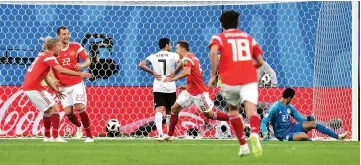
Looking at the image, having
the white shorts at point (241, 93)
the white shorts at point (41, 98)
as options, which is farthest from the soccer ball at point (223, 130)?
the white shorts at point (241, 93)

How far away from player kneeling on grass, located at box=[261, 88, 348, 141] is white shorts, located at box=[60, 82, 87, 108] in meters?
2.98

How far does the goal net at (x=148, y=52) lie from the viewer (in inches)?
596

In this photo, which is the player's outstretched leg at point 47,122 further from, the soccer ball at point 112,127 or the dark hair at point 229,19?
the dark hair at point 229,19

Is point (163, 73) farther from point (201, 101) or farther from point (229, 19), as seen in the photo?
point (229, 19)

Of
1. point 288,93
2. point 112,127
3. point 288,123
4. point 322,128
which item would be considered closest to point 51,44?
point 112,127

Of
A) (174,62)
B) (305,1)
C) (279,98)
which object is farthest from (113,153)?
(305,1)

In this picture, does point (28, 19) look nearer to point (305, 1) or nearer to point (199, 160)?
point (305, 1)

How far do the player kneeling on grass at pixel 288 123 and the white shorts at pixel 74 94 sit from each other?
298 cm

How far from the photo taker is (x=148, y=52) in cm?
1559

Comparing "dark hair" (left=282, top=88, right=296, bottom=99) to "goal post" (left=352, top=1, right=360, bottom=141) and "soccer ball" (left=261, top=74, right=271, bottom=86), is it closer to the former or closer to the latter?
"goal post" (left=352, top=1, right=360, bottom=141)

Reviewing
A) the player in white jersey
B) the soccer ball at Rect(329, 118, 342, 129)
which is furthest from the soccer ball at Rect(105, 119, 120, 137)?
the soccer ball at Rect(329, 118, 342, 129)

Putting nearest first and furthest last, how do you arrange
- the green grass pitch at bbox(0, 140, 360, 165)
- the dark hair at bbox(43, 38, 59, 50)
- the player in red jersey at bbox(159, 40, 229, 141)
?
the green grass pitch at bbox(0, 140, 360, 165), the dark hair at bbox(43, 38, 59, 50), the player in red jersey at bbox(159, 40, 229, 141)

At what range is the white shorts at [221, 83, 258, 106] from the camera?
347 inches

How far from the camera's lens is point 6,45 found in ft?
50.8
